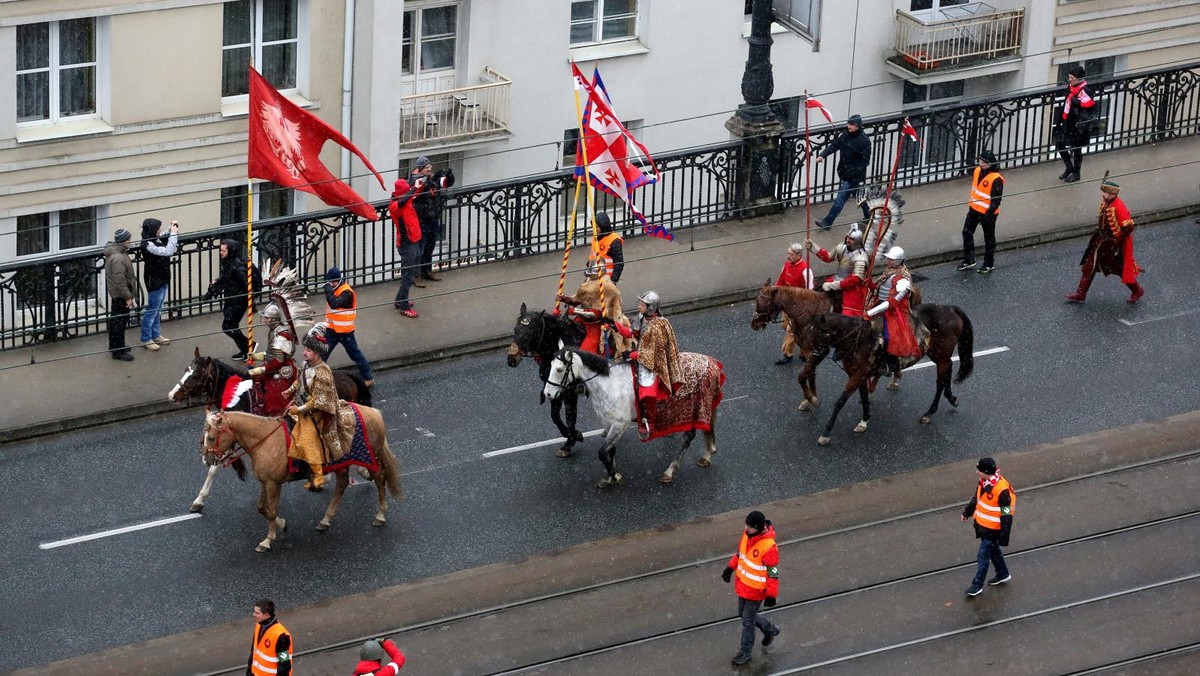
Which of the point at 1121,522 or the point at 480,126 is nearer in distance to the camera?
the point at 1121,522

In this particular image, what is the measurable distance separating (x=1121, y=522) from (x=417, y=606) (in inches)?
307

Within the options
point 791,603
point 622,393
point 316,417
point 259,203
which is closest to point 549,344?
point 622,393

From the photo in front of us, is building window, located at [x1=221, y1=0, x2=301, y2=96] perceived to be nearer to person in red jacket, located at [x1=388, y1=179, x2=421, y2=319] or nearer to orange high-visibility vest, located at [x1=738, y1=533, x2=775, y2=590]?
person in red jacket, located at [x1=388, y1=179, x2=421, y2=319]

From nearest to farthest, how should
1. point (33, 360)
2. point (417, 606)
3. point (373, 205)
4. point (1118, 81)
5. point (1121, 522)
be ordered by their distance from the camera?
point (417, 606), point (1121, 522), point (33, 360), point (373, 205), point (1118, 81)

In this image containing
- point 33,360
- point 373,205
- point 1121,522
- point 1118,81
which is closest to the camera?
point 1121,522

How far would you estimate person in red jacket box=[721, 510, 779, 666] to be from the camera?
20.6 metres

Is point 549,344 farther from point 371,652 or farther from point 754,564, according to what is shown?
point 371,652

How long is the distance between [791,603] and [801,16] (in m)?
11.4

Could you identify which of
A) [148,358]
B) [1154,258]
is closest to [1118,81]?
[1154,258]

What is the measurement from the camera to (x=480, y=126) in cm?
3584

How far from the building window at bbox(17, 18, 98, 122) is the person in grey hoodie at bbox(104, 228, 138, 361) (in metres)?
4.96

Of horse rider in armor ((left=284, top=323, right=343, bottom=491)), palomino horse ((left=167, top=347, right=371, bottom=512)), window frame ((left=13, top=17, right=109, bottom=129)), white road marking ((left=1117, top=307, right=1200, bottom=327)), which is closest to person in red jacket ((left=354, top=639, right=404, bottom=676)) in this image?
horse rider in armor ((left=284, top=323, right=343, bottom=491))

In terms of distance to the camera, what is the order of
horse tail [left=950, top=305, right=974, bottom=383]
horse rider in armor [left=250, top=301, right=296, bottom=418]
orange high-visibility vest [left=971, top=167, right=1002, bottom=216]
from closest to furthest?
horse rider in armor [left=250, top=301, right=296, bottom=418], horse tail [left=950, top=305, right=974, bottom=383], orange high-visibility vest [left=971, top=167, right=1002, bottom=216]

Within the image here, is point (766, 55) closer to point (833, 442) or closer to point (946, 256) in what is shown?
point (946, 256)
